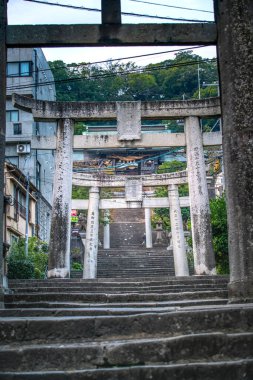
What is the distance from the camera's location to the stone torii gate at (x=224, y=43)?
7.62 meters

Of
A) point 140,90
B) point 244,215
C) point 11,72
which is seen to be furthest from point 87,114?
point 140,90

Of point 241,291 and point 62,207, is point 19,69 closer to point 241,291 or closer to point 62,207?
point 62,207

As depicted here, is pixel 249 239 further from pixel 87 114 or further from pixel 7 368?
pixel 87 114

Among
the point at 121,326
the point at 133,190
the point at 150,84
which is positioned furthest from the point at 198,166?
the point at 150,84

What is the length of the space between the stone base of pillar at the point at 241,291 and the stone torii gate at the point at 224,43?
0.06 m

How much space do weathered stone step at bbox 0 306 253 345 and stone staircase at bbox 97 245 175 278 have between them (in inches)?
790

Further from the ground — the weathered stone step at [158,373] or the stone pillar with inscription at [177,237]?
the stone pillar with inscription at [177,237]

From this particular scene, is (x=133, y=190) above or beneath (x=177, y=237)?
above

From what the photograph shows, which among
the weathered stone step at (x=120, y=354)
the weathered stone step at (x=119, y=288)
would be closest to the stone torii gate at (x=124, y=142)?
the weathered stone step at (x=119, y=288)

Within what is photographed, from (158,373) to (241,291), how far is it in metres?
2.87

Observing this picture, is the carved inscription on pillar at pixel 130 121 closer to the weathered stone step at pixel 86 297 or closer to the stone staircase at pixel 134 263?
the weathered stone step at pixel 86 297

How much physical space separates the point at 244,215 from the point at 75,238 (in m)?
28.2

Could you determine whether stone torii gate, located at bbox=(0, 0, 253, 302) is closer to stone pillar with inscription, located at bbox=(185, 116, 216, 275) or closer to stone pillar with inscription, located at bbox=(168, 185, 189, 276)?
stone pillar with inscription, located at bbox=(185, 116, 216, 275)

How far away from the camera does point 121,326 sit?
567 cm
